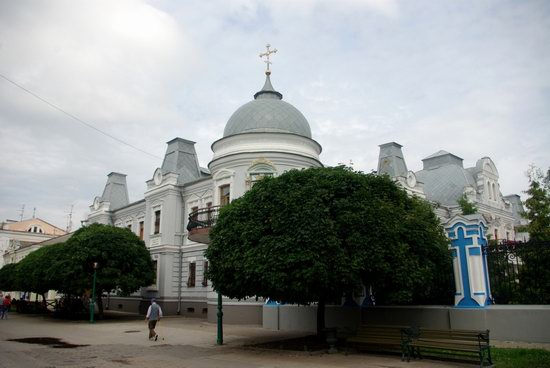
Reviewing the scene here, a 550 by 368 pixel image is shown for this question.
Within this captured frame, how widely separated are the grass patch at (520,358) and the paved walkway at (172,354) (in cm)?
96

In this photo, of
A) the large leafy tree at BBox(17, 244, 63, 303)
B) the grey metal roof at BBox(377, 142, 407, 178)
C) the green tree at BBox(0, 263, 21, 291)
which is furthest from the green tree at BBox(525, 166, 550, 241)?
the green tree at BBox(0, 263, 21, 291)

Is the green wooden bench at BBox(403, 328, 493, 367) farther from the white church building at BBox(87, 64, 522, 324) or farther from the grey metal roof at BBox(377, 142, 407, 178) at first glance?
the grey metal roof at BBox(377, 142, 407, 178)

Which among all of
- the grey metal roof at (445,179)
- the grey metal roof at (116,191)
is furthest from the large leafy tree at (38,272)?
the grey metal roof at (445,179)

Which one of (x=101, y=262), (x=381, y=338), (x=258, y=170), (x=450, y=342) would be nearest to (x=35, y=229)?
(x=101, y=262)

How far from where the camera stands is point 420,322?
1400 cm

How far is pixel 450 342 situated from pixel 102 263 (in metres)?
20.4

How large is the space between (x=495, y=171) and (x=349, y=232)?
2896cm

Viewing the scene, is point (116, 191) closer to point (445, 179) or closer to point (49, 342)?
point (49, 342)

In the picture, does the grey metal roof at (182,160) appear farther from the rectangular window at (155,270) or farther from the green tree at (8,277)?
the green tree at (8,277)

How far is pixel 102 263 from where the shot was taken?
25266 millimetres

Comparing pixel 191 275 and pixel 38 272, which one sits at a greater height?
pixel 38 272

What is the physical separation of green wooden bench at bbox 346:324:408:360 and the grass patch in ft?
6.88

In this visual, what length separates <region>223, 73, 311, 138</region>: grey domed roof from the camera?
78.2 ft

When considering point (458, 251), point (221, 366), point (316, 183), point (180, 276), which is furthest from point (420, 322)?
point (180, 276)
